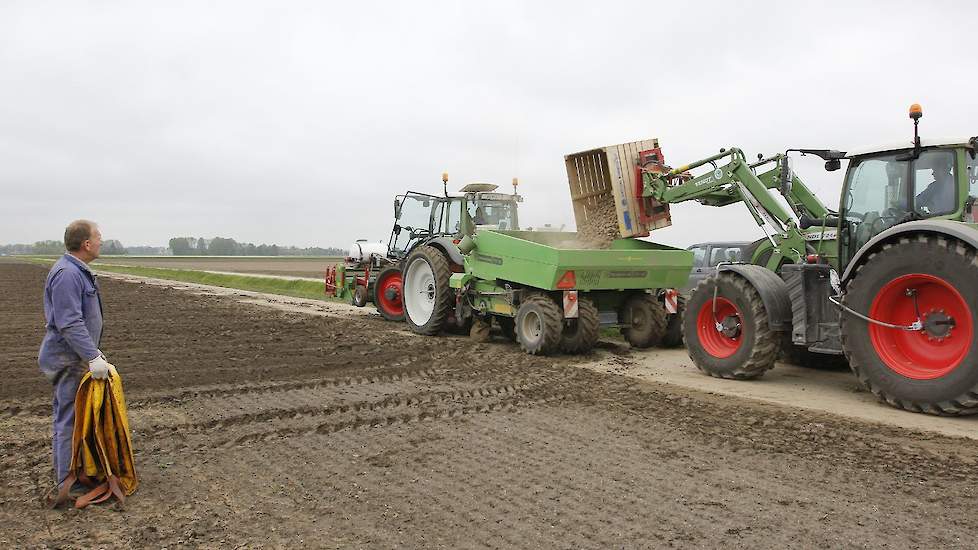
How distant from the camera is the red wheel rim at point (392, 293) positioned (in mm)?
13859

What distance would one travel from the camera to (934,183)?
Answer: 650cm

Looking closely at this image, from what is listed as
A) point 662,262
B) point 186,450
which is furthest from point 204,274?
point 186,450

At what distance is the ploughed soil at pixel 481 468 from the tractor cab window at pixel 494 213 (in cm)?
533

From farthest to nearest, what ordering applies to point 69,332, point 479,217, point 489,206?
point 489,206 < point 479,217 < point 69,332

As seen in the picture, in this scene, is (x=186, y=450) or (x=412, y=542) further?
(x=186, y=450)

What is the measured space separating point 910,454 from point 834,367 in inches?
157

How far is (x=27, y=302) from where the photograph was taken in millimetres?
18828

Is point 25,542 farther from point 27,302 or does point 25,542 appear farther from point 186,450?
point 27,302

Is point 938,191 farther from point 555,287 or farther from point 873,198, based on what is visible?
point 555,287

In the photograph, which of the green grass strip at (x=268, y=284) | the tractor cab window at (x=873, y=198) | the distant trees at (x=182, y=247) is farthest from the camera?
the distant trees at (x=182, y=247)

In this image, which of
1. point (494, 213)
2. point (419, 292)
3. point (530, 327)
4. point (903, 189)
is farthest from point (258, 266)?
point (903, 189)

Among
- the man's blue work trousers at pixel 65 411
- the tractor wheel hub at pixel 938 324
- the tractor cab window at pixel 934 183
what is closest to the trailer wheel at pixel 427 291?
the tractor cab window at pixel 934 183

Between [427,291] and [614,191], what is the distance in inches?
149

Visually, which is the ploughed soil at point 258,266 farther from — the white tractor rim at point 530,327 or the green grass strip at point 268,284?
the white tractor rim at point 530,327
